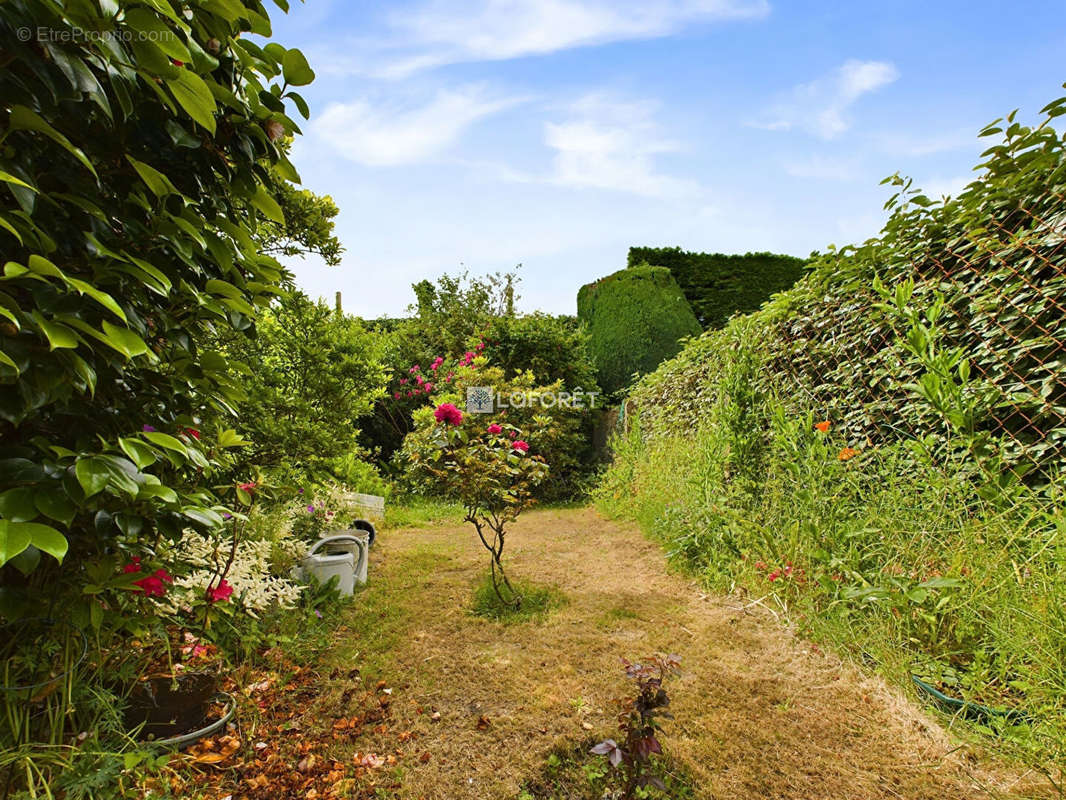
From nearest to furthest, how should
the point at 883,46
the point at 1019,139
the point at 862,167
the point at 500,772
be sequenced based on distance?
the point at 500,772, the point at 1019,139, the point at 883,46, the point at 862,167

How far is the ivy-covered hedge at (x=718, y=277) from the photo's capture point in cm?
855

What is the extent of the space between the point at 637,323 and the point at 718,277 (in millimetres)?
2137

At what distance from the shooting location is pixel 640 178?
164 inches

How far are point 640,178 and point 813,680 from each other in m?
3.80

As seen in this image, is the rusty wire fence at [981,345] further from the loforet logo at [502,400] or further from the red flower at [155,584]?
the loforet logo at [502,400]

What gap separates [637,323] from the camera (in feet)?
25.1

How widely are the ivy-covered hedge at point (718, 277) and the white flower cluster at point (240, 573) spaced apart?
762 centimetres

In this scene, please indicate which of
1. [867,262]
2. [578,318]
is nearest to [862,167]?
[867,262]

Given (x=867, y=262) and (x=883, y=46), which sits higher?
(x=883, y=46)

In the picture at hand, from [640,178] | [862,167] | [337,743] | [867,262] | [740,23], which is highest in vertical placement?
[740,23]

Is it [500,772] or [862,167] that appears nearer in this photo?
[500,772]

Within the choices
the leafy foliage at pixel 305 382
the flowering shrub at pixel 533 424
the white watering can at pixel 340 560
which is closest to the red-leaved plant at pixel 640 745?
the white watering can at pixel 340 560

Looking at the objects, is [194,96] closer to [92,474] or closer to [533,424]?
[92,474]

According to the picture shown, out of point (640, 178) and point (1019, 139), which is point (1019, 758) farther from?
point (640, 178)
